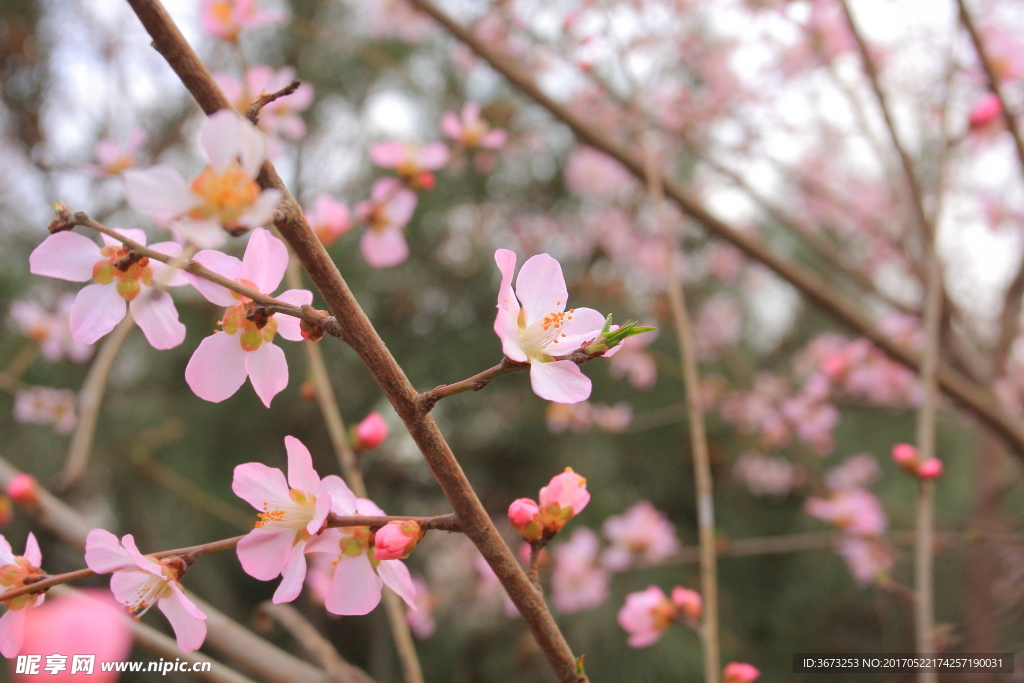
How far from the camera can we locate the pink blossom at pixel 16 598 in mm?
232

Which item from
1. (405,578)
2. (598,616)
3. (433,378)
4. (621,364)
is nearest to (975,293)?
(621,364)

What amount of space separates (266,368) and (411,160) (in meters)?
0.33

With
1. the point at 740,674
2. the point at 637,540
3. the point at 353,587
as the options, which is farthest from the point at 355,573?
the point at 637,540

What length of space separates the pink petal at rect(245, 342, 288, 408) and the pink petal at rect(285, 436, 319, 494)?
3 cm

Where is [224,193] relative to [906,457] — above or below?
below

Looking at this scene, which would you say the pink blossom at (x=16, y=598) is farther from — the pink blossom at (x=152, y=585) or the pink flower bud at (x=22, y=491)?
the pink flower bud at (x=22, y=491)

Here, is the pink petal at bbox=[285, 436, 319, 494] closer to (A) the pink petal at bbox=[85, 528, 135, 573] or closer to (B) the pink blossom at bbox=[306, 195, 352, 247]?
(A) the pink petal at bbox=[85, 528, 135, 573]

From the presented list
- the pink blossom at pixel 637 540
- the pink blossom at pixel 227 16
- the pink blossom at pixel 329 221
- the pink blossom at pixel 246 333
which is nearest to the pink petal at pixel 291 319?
the pink blossom at pixel 246 333

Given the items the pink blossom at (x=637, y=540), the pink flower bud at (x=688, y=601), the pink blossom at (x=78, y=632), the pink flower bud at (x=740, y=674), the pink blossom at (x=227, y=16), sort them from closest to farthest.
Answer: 1. the pink blossom at (x=78, y=632)
2. the pink flower bud at (x=740, y=674)
3. the pink flower bud at (x=688, y=601)
4. the pink blossom at (x=227, y=16)
5. the pink blossom at (x=637, y=540)

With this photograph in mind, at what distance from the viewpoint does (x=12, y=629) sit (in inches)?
9.2

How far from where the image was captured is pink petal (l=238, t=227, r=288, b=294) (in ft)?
0.77

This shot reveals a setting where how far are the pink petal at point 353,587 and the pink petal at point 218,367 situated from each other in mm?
83

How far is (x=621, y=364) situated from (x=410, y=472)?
0.67 metres

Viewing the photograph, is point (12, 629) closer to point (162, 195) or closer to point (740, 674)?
point (162, 195)
